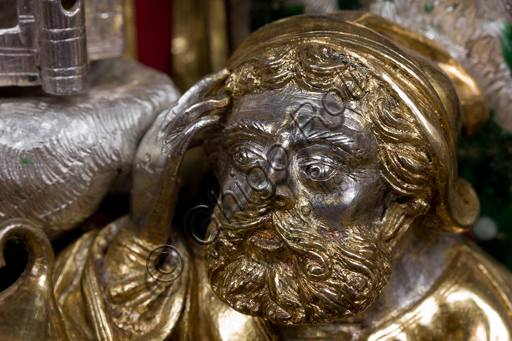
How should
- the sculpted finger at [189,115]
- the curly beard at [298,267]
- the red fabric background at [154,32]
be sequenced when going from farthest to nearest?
the red fabric background at [154,32] < the sculpted finger at [189,115] < the curly beard at [298,267]

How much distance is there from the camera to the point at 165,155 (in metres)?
0.91

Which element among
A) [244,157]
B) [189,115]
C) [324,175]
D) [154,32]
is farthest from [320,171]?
[154,32]

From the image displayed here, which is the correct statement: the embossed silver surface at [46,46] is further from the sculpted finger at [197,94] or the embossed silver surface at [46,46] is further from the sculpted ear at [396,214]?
the sculpted ear at [396,214]

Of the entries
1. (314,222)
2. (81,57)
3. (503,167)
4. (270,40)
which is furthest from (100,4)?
(503,167)

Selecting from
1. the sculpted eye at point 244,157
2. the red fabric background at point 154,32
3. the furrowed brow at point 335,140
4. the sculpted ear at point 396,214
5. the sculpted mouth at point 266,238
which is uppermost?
the furrowed brow at point 335,140

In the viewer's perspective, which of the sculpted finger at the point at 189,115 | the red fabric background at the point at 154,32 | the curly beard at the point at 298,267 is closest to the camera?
the curly beard at the point at 298,267

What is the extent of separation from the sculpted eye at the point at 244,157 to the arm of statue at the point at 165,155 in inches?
3.6

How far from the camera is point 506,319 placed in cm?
97

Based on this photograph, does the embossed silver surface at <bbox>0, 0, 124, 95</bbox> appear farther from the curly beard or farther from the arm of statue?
the curly beard

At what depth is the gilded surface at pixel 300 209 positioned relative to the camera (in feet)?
2.60

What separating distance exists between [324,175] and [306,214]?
58 millimetres

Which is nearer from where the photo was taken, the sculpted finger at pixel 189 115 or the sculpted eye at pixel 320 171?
the sculpted eye at pixel 320 171

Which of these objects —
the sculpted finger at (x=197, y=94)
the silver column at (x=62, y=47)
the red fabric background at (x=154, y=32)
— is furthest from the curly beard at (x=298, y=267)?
the red fabric background at (x=154, y=32)

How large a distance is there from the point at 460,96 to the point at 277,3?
533mm
